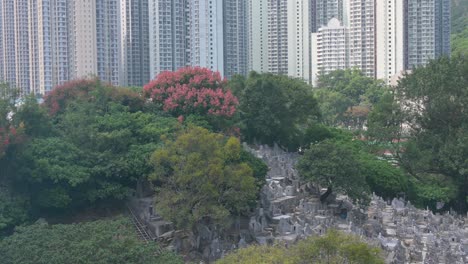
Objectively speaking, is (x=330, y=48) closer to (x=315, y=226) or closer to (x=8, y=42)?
(x=8, y=42)

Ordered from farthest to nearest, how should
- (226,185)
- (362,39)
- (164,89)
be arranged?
(362,39) → (164,89) → (226,185)

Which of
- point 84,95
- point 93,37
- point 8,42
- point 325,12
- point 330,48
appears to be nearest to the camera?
point 84,95

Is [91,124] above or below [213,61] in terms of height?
below

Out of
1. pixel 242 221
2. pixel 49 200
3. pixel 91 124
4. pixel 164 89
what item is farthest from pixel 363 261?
pixel 164 89

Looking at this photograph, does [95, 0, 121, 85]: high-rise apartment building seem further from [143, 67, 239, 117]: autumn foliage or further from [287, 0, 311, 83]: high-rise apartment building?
[287, 0, 311, 83]: high-rise apartment building

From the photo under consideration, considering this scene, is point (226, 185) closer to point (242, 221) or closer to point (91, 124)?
point (242, 221)

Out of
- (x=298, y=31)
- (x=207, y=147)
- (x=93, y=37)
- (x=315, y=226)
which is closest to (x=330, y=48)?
(x=298, y=31)
